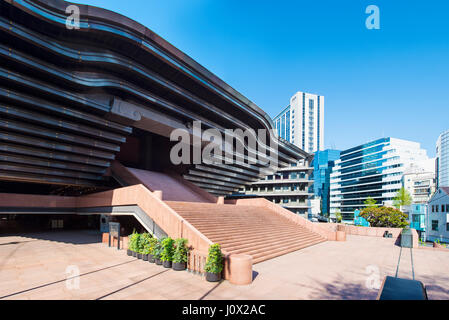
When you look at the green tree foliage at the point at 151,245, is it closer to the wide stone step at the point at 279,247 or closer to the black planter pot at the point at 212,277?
the wide stone step at the point at 279,247

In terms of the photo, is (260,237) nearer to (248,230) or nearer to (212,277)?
(248,230)

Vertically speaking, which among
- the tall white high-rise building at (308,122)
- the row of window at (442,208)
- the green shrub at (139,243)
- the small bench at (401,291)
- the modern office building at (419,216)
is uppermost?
the tall white high-rise building at (308,122)

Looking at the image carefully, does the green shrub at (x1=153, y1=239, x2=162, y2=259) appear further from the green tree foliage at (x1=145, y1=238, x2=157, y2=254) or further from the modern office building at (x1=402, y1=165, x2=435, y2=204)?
the modern office building at (x1=402, y1=165, x2=435, y2=204)

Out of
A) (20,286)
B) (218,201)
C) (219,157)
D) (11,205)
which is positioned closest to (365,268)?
(20,286)

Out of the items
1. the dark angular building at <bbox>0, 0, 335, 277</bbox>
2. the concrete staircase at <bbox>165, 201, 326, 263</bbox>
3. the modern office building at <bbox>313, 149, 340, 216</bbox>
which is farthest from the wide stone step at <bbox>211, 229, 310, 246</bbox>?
the modern office building at <bbox>313, 149, 340, 216</bbox>

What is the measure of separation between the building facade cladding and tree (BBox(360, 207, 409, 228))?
875 inches

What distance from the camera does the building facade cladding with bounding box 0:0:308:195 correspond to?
15984 millimetres

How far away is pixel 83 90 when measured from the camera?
63.2 ft

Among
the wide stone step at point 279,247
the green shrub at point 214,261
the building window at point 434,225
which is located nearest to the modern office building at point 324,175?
the building window at point 434,225

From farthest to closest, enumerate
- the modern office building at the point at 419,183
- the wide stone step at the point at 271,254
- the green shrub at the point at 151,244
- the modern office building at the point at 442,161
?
the modern office building at the point at 442,161 → the modern office building at the point at 419,183 → the wide stone step at the point at 271,254 → the green shrub at the point at 151,244

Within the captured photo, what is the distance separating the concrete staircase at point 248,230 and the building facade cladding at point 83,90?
9207 mm

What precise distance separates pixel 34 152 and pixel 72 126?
3.25 metres

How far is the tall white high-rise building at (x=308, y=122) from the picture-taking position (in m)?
182

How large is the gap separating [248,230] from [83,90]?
15753mm
